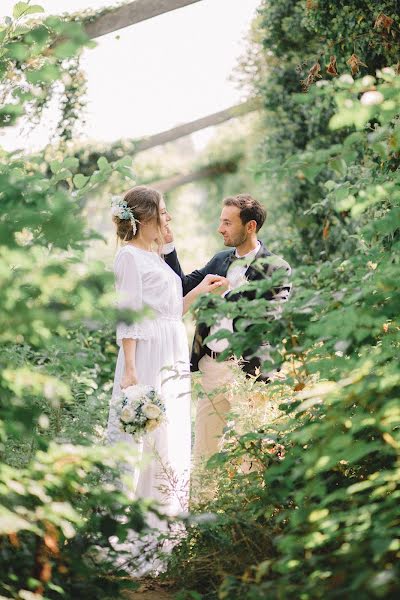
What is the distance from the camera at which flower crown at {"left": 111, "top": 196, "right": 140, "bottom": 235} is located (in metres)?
4.05

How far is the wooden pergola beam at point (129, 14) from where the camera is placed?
6453mm

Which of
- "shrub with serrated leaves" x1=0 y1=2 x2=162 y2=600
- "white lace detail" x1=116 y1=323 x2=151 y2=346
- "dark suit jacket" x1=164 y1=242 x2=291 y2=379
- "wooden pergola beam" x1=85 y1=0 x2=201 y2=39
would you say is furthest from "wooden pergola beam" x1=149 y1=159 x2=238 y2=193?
"shrub with serrated leaves" x1=0 y1=2 x2=162 y2=600

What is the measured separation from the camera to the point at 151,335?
4.07m

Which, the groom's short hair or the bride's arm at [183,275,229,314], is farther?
the groom's short hair

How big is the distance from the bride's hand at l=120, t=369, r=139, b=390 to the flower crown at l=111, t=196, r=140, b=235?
0.69 m

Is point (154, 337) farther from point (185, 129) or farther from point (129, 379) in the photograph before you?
point (185, 129)

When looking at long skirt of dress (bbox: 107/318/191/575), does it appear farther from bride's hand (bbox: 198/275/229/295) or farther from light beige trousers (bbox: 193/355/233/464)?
light beige trousers (bbox: 193/355/233/464)

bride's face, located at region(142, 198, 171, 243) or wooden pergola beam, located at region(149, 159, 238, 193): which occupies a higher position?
wooden pergola beam, located at region(149, 159, 238, 193)

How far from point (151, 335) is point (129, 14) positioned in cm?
369

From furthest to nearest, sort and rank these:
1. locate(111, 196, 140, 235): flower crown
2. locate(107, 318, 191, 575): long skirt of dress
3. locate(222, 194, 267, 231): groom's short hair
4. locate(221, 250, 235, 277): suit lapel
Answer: locate(221, 250, 235, 277): suit lapel, locate(222, 194, 267, 231): groom's short hair, locate(111, 196, 140, 235): flower crown, locate(107, 318, 191, 575): long skirt of dress

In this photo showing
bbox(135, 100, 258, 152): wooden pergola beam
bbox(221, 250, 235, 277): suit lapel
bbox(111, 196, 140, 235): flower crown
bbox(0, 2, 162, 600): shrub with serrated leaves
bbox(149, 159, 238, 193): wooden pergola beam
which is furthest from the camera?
bbox(149, 159, 238, 193): wooden pergola beam

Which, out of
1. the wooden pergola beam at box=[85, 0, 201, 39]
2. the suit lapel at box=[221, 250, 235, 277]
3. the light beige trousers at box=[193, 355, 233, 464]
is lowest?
the light beige trousers at box=[193, 355, 233, 464]

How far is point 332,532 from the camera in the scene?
196cm

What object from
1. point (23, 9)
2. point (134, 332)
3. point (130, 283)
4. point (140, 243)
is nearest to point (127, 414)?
point (134, 332)
